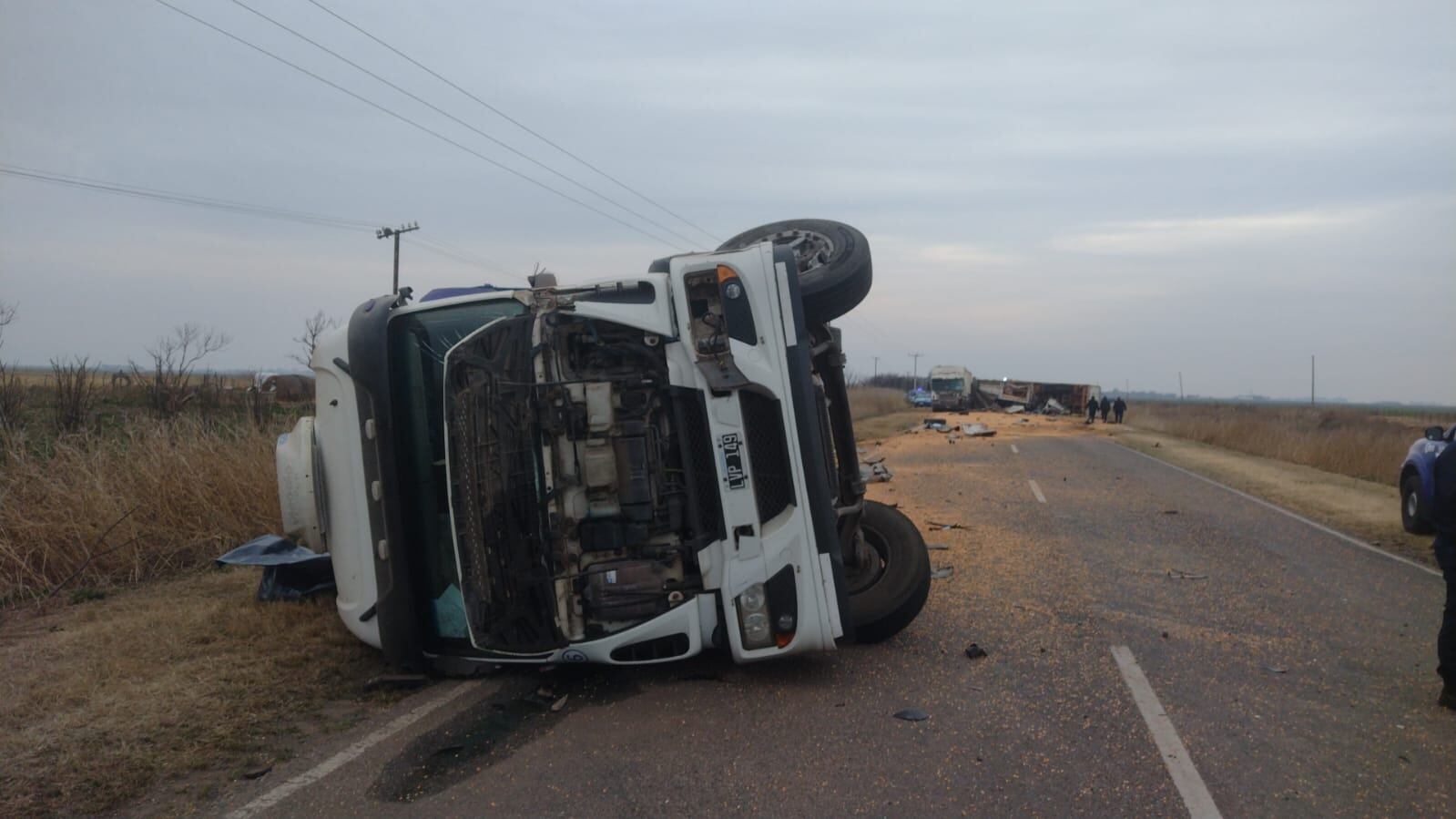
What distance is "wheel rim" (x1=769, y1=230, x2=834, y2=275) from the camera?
652 centimetres

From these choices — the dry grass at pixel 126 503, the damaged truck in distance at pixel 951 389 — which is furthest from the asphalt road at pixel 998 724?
the damaged truck in distance at pixel 951 389

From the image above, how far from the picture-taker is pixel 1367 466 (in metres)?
20.8

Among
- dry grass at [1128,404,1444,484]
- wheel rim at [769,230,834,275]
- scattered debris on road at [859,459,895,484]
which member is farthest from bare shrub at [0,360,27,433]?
dry grass at [1128,404,1444,484]

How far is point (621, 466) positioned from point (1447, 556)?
446cm

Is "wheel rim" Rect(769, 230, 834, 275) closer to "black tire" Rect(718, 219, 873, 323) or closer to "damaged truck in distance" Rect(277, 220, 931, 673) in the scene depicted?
"black tire" Rect(718, 219, 873, 323)

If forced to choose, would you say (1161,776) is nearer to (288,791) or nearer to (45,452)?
(288,791)

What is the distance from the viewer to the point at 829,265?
251 inches

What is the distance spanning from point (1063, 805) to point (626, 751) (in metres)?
1.95

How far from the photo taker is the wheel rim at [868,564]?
6371 mm

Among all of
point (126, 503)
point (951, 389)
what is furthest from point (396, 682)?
point (951, 389)

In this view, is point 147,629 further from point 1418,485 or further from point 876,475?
point 1418,485

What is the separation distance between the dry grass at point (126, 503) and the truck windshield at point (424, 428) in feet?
15.4

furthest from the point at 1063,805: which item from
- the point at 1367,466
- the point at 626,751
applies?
the point at 1367,466

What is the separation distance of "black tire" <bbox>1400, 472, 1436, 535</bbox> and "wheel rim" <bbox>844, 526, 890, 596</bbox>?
8738mm
